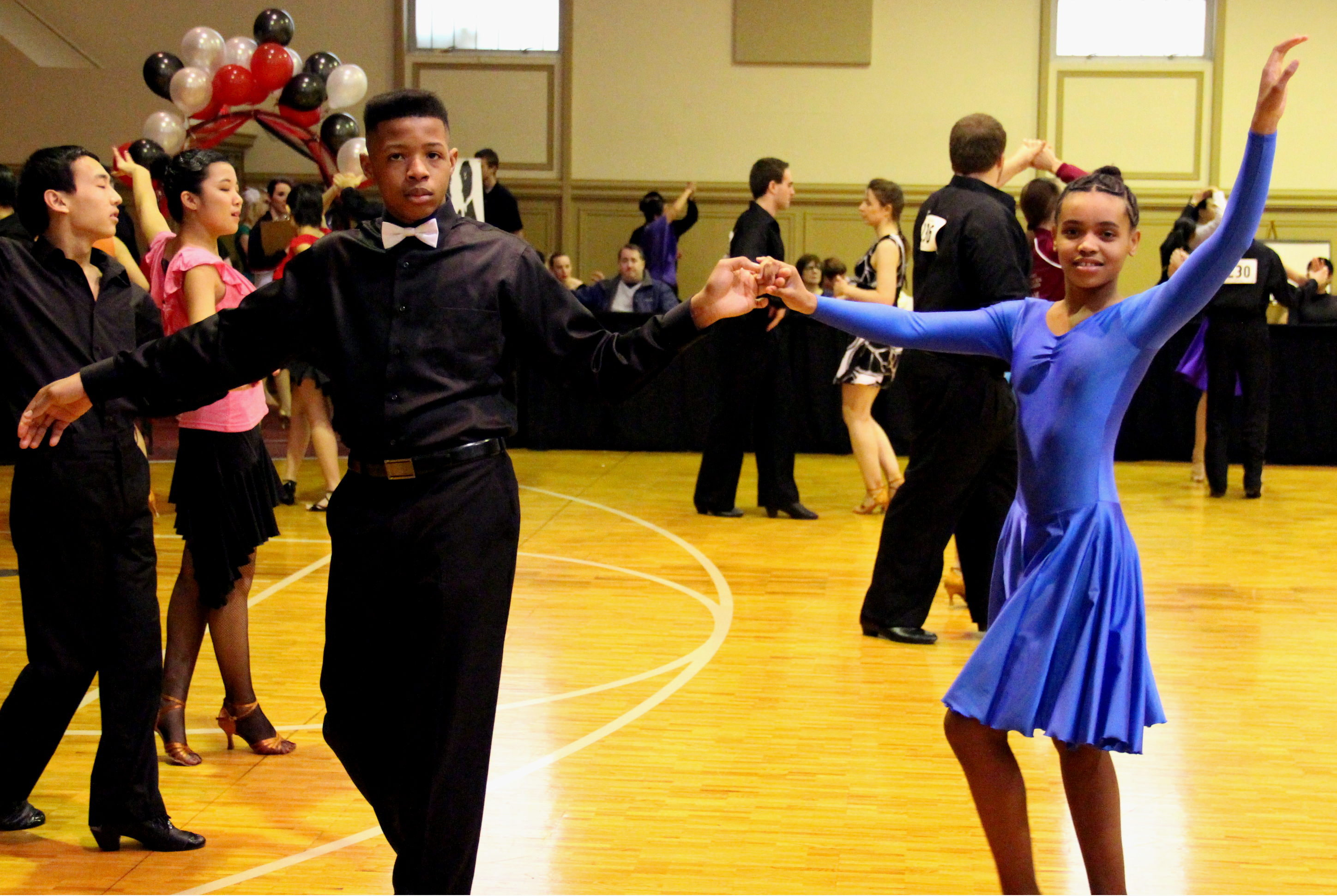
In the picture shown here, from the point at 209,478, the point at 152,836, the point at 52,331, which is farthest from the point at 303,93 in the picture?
the point at 152,836

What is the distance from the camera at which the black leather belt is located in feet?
7.97

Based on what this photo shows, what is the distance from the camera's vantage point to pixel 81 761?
3869mm

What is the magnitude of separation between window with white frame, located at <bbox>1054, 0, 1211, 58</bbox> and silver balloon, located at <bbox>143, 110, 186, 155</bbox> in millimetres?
8047

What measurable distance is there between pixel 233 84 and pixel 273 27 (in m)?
0.62

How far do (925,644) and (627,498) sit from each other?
3.40 metres

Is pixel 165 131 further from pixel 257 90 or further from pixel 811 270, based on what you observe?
pixel 811 270

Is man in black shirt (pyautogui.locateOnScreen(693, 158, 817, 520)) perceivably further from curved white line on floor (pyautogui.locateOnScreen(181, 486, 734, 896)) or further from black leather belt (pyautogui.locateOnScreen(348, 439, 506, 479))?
black leather belt (pyautogui.locateOnScreen(348, 439, 506, 479))

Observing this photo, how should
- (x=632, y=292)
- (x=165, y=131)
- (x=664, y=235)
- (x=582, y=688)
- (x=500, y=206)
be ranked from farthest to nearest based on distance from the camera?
(x=664, y=235) < (x=500, y=206) < (x=632, y=292) < (x=165, y=131) < (x=582, y=688)

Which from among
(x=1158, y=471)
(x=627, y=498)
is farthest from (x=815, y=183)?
(x=627, y=498)

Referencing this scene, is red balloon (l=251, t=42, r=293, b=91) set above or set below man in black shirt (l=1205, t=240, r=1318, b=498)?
above

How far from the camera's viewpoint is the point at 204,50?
404 inches

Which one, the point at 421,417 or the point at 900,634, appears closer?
the point at 421,417

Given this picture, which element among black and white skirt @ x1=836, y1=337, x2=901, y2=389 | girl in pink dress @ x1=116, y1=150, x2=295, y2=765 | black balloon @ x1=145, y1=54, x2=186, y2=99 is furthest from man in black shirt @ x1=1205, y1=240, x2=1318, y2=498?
black balloon @ x1=145, y1=54, x2=186, y2=99

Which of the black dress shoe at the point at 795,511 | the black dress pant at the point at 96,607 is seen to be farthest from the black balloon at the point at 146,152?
the black dress pant at the point at 96,607
